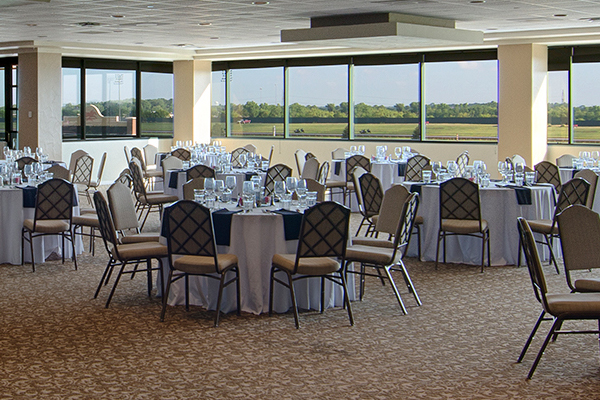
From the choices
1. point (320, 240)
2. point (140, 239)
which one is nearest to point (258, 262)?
point (320, 240)

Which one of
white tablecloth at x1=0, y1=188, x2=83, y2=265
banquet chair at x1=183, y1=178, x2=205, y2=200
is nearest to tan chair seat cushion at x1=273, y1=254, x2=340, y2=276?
banquet chair at x1=183, y1=178, x2=205, y2=200

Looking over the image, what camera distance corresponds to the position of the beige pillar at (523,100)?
14.7m

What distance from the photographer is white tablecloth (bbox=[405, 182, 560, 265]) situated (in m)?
8.45

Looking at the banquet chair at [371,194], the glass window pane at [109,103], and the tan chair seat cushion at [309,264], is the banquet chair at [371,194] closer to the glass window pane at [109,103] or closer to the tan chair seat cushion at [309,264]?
the tan chair seat cushion at [309,264]

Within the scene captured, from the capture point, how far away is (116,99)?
62.2 ft

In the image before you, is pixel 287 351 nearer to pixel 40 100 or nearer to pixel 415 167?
pixel 415 167

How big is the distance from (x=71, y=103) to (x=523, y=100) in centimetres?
1054

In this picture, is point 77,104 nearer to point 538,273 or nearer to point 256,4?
point 256,4

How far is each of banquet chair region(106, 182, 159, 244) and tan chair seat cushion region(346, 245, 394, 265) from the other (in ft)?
6.24

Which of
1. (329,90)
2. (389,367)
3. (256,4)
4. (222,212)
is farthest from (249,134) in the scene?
(389,367)

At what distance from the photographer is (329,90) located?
60.3 ft

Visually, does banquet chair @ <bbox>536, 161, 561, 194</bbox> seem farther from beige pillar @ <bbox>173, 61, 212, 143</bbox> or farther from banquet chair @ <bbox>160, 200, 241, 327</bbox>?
beige pillar @ <bbox>173, 61, 212, 143</bbox>

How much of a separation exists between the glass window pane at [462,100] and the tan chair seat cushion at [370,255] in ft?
35.3

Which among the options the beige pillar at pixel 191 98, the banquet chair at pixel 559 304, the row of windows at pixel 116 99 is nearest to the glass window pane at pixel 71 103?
the row of windows at pixel 116 99
